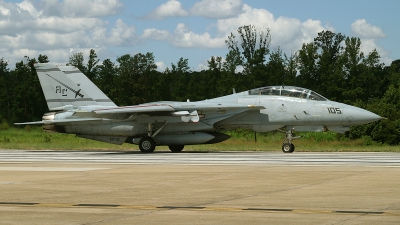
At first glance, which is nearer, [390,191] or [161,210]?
[161,210]

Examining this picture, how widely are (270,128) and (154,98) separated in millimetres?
55951

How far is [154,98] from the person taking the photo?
270 feet

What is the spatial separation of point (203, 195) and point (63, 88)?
64.8ft

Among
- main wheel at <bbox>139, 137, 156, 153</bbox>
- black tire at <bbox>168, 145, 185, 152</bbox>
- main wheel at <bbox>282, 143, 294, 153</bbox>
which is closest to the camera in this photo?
main wheel at <bbox>282, 143, 294, 153</bbox>

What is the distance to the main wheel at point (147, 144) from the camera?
2766 cm

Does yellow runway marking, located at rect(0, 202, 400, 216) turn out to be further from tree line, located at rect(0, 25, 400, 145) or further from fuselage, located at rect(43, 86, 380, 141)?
tree line, located at rect(0, 25, 400, 145)

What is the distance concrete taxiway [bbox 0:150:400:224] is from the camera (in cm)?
855

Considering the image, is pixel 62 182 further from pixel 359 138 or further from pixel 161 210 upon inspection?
pixel 359 138

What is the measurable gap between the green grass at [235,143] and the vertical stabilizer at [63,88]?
10.3 feet

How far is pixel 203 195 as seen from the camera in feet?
36.1

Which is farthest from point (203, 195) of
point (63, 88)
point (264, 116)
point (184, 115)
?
point (63, 88)

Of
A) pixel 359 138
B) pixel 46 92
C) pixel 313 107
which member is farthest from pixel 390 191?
pixel 359 138

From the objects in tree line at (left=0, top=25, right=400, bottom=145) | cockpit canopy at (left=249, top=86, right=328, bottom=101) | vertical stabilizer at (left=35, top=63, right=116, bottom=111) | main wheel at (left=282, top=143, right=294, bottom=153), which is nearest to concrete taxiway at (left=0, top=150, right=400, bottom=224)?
main wheel at (left=282, top=143, right=294, bottom=153)

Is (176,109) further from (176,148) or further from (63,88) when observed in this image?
(63,88)
